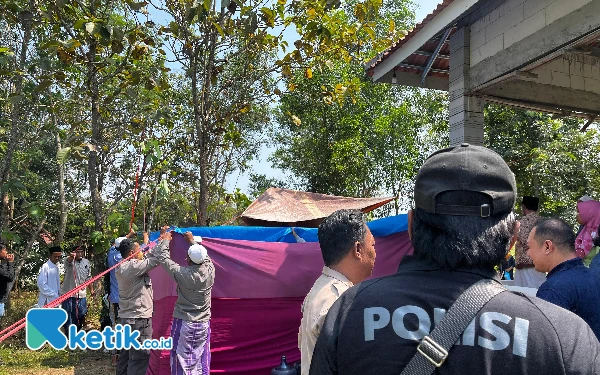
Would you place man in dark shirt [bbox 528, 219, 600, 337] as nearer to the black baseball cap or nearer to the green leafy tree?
the black baseball cap

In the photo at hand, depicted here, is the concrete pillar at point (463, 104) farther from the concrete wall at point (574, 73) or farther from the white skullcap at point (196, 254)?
the white skullcap at point (196, 254)

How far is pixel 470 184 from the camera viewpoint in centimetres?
118

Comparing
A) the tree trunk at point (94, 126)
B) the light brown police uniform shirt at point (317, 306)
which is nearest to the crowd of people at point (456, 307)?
the light brown police uniform shirt at point (317, 306)

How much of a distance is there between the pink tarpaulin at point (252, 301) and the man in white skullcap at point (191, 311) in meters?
0.40

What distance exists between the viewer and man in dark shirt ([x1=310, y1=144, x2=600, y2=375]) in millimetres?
1061

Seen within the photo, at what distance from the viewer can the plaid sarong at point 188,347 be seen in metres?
5.25

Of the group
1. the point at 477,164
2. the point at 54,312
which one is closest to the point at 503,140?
the point at 54,312

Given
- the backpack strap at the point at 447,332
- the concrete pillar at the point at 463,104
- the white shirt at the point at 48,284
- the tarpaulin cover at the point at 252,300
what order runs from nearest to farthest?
the backpack strap at the point at 447,332 < the concrete pillar at the point at 463,104 < the tarpaulin cover at the point at 252,300 < the white shirt at the point at 48,284

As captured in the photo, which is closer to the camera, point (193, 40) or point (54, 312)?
point (54, 312)

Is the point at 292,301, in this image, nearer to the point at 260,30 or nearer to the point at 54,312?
the point at 54,312

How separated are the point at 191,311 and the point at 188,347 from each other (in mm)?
350

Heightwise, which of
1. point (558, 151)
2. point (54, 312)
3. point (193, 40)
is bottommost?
point (54, 312)

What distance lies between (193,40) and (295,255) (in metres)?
3.57

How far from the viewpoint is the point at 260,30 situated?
7.59m
